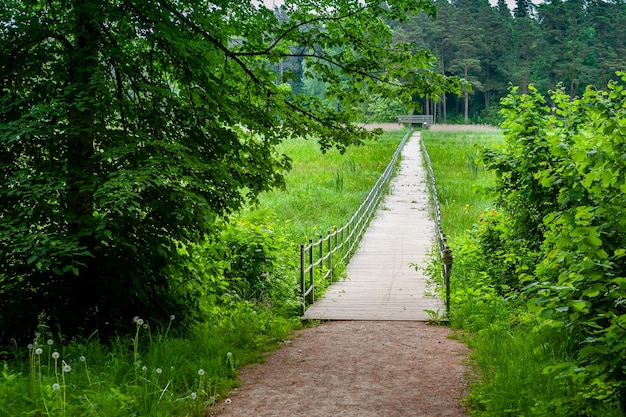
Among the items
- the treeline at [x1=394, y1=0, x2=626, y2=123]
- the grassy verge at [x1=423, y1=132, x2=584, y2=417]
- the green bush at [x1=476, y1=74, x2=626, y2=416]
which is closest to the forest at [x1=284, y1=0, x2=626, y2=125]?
the treeline at [x1=394, y1=0, x2=626, y2=123]

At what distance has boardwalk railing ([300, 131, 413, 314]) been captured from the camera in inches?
423

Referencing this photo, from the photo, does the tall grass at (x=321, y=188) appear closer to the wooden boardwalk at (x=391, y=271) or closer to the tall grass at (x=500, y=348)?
the wooden boardwalk at (x=391, y=271)

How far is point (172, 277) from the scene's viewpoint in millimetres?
7293

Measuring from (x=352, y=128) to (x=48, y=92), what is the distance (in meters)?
4.09

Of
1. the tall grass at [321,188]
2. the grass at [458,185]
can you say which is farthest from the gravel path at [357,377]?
the tall grass at [321,188]

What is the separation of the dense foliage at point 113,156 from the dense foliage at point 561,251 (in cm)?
309

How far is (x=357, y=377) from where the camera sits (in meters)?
6.36

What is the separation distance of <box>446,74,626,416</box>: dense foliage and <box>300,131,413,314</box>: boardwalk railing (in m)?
2.37

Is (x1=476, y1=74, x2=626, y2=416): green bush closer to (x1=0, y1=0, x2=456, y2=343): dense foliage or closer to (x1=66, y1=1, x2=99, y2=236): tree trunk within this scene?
(x1=0, y1=0, x2=456, y2=343): dense foliage

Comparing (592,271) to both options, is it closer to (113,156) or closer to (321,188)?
(113,156)

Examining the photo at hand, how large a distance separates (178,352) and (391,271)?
26.7 ft

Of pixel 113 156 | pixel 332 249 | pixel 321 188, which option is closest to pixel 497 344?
pixel 113 156

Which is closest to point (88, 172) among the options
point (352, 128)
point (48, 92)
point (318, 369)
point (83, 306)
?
point (48, 92)

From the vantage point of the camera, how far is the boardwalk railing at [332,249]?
10740 mm
